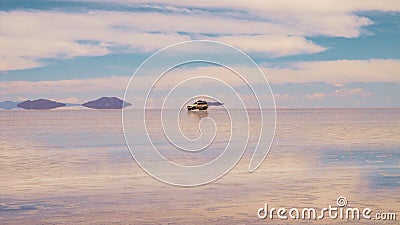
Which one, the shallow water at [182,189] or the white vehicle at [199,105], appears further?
the white vehicle at [199,105]

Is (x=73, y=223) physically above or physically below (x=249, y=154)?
below

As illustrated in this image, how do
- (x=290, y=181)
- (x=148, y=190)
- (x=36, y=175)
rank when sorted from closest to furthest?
(x=148, y=190) → (x=290, y=181) → (x=36, y=175)

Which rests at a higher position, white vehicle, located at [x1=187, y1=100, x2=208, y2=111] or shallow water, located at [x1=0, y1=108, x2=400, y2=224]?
white vehicle, located at [x1=187, y1=100, x2=208, y2=111]

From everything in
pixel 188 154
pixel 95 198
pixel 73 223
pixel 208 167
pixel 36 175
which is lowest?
pixel 73 223

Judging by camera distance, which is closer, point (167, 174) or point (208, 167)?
point (167, 174)

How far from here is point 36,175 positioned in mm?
25688

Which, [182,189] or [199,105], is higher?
[199,105]

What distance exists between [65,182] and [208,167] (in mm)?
7062

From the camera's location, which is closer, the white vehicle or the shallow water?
the shallow water

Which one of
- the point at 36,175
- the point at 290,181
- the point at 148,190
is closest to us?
the point at 148,190

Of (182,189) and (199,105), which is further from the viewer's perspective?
(199,105)

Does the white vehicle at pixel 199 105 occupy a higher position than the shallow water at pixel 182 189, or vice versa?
the white vehicle at pixel 199 105

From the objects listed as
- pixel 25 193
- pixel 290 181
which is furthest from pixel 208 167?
pixel 25 193

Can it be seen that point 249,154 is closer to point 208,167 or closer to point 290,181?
point 208,167
